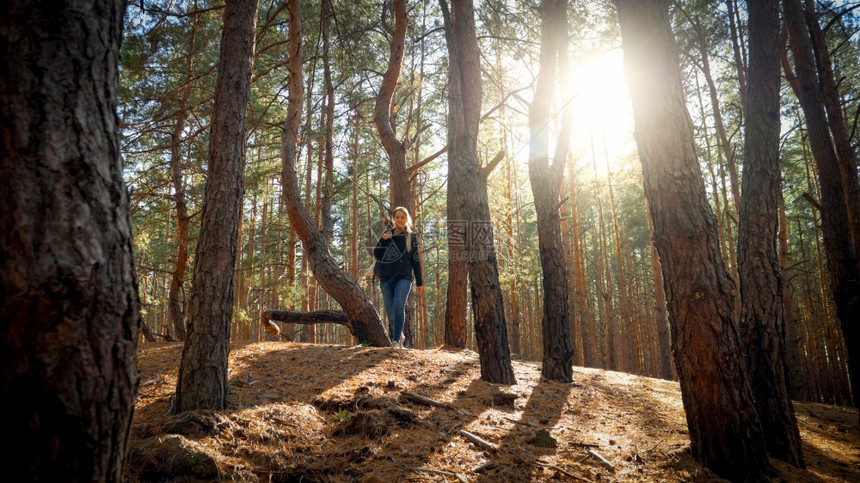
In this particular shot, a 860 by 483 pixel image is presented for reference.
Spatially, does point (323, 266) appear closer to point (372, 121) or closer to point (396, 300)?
point (396, 300)

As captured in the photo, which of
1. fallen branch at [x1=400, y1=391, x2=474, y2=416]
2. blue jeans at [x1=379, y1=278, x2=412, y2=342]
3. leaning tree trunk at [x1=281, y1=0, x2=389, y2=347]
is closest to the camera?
fallen branch at [x1=400, y1=391, x2=474, y2=416]

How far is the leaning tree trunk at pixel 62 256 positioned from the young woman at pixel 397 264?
14.8ft

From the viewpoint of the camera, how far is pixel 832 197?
5.28 m

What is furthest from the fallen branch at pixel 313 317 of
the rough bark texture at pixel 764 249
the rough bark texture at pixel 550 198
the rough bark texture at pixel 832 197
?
the rough bark texture at pixel 832 197

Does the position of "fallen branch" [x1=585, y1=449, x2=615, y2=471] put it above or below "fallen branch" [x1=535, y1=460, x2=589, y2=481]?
below

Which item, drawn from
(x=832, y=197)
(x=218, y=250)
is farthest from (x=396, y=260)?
(x=832, y=197)

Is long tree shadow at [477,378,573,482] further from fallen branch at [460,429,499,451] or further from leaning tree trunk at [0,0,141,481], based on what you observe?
Answer: leaning tree trunk at [0,0,141,481]

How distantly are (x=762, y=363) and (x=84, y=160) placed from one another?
180 inches

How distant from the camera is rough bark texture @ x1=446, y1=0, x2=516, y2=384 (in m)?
4.62

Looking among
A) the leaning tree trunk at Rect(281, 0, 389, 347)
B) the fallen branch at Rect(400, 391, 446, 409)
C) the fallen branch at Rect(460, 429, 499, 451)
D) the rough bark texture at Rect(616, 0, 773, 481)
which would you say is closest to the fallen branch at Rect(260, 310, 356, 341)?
the leaning tree trunk at Rect(281, 0, 389, 347)

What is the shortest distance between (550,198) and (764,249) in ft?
8.24

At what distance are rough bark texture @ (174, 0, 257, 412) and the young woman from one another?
2890 millimetres

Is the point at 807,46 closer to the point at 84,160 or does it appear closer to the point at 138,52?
the point at 84,160

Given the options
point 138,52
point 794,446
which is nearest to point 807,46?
point 794,446
